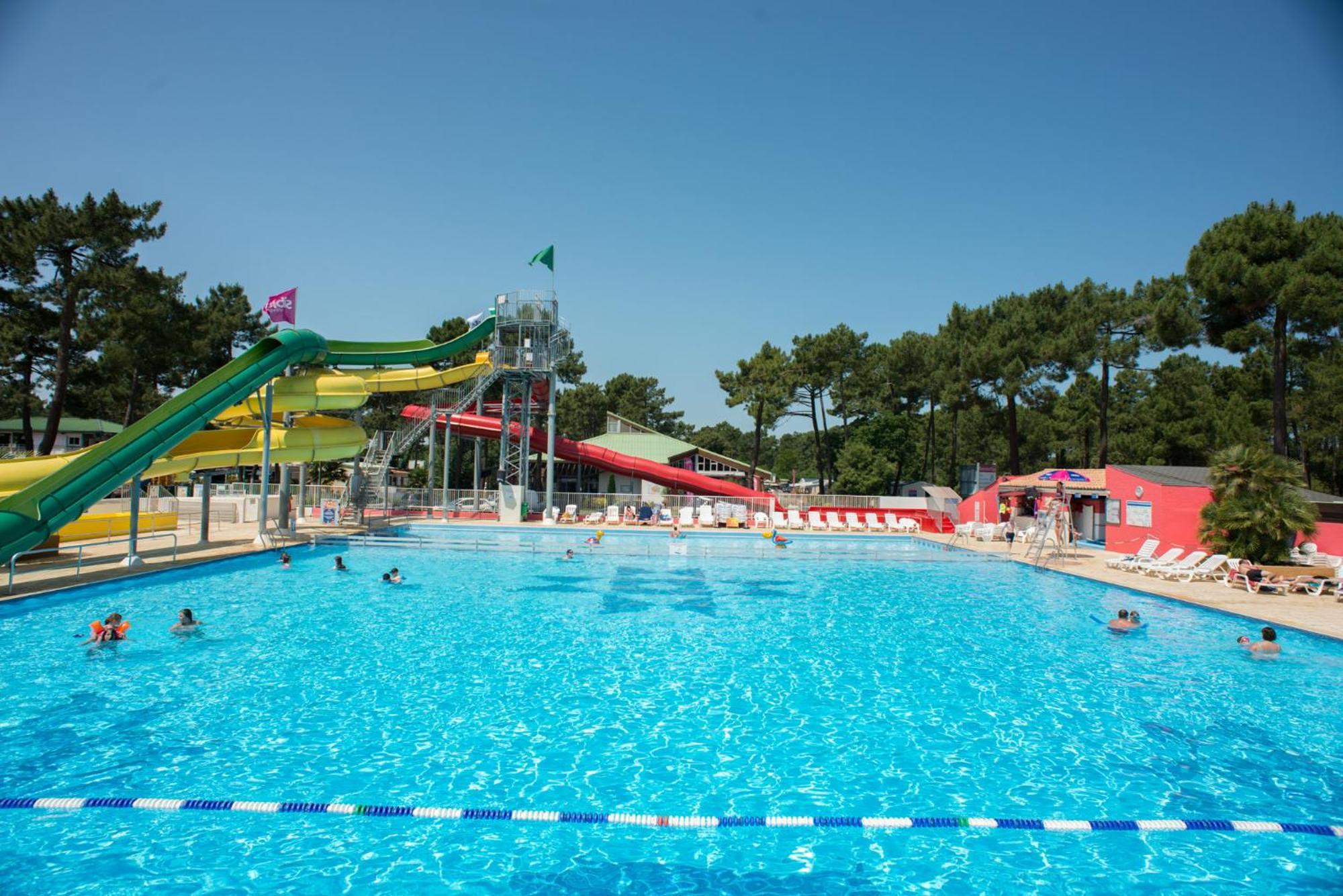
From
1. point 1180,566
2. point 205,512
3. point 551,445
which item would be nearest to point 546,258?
point 551,445

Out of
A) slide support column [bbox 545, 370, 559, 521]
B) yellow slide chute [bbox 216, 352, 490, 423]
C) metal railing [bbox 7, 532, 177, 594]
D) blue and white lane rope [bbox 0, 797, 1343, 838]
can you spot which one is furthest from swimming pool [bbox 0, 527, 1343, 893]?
slide support column [bbox 545, 370, 559, 521]

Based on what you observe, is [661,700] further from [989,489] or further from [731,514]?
[989,489]

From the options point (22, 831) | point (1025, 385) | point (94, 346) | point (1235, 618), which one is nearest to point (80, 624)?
point (22, 831)

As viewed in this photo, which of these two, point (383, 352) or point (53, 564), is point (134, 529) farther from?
point (383, 352)

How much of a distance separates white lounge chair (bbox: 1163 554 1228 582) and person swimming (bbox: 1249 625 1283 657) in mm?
6024

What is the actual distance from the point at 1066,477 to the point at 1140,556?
289 inches

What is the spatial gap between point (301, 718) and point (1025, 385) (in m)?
34.2

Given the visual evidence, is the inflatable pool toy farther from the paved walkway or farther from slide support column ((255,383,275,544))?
A: the paved walkway

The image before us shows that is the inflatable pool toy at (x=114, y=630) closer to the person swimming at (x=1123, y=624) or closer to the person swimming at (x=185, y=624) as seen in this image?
the person swimming at (x=185, y=624)

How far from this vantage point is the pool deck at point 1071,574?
12.4 meters

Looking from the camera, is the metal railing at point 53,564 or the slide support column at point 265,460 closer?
the metal railing at point 53,564

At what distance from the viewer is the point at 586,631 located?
469 inches

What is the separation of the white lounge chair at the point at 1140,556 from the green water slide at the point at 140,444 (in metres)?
22.7

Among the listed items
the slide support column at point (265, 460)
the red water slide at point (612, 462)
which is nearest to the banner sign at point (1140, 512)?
the red water slide at point (612, 462)
